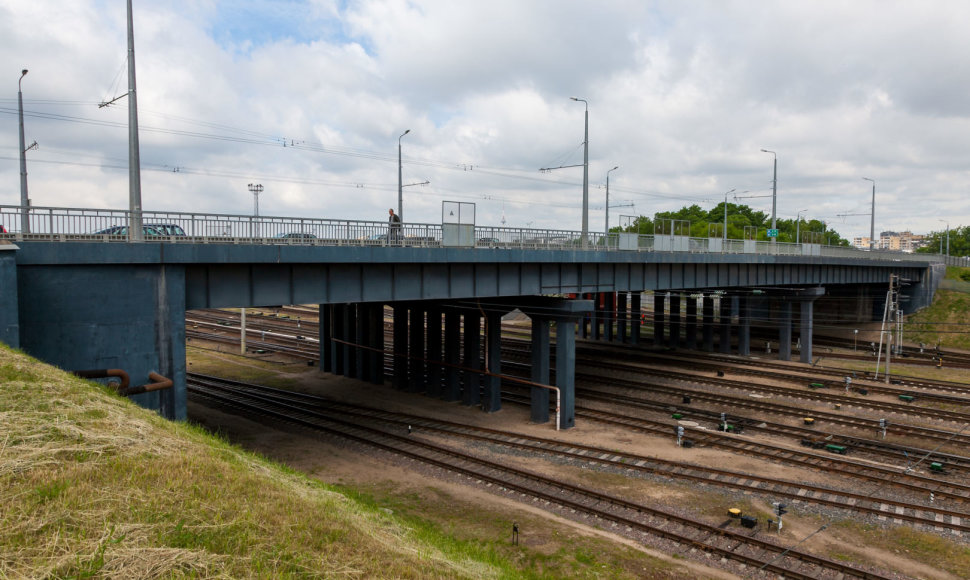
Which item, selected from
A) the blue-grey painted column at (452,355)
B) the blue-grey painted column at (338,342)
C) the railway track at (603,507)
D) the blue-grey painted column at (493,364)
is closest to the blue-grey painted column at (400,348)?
the blue-grey painted column at (452,355)

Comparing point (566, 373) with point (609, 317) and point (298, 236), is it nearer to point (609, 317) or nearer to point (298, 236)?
point (298, 236)

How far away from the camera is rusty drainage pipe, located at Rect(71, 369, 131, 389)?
14953mm

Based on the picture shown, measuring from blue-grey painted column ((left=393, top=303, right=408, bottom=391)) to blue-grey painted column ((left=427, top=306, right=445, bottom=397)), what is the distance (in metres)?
1.72

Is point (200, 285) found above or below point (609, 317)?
above

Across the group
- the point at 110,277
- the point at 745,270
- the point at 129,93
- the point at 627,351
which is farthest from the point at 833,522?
the point at 627,351

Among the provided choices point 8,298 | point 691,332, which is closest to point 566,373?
point 8,298

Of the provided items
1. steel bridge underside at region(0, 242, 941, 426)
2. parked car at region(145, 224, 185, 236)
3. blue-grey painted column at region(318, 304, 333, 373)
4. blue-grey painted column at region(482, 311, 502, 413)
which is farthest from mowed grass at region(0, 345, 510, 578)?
blue-grey painted column at region(318, 304, 333, 373)

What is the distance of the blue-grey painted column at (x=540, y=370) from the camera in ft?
94.0

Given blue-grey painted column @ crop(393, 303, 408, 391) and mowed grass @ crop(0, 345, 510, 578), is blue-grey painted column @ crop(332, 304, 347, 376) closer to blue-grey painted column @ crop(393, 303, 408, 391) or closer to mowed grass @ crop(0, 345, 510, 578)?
blue-grey painted column @ crop(393, 303, 408, 391)

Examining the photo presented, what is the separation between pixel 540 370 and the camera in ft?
94.5

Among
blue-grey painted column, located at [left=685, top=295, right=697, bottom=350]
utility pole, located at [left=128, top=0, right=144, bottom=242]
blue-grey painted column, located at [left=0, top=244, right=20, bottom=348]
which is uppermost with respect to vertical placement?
utility pole, located at [left=128, top=0, right=144, bottom=242]

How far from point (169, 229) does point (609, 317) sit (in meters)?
42.8

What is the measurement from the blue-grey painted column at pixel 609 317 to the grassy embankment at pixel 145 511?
1793 inches

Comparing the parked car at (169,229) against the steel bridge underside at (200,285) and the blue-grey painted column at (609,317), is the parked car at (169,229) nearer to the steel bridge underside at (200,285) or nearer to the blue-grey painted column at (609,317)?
the steel bridge underside at (200,285)
